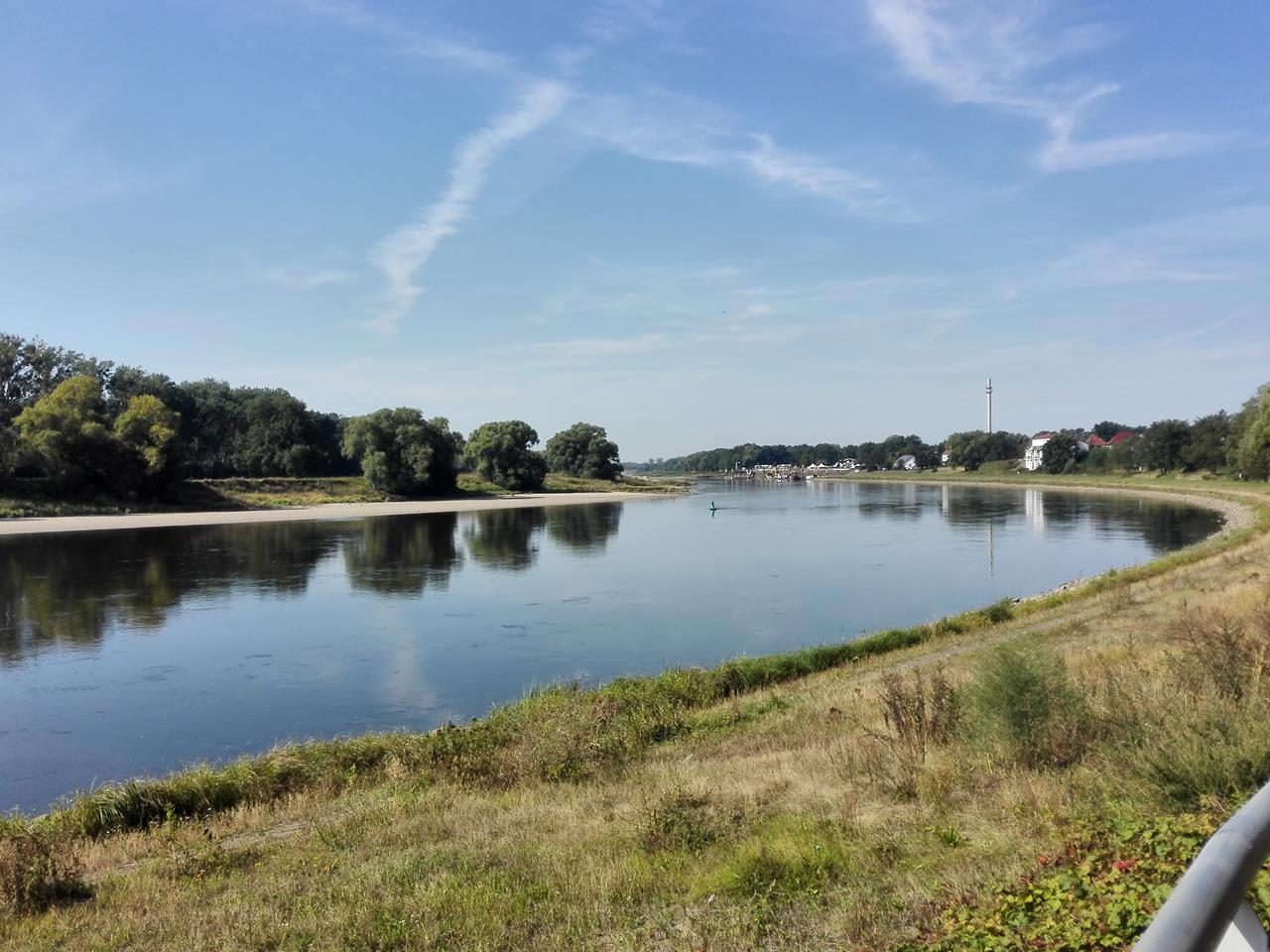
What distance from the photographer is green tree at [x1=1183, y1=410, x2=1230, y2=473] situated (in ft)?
314

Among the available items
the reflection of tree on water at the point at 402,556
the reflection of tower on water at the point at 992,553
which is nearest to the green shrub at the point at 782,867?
the reflection of tree on water at the point at 402,556

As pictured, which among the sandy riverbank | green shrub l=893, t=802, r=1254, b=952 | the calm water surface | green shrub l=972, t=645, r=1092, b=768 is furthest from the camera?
the sandy riverbank

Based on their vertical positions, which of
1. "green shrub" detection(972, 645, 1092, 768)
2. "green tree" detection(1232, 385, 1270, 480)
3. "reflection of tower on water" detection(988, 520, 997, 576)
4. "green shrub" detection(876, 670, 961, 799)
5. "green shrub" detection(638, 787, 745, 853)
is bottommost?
"reflection of tower on water" detection(988, 520, 997, 576)

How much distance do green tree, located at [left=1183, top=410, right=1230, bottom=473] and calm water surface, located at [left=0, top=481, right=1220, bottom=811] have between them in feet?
140

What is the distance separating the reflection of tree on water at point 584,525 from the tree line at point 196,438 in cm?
1595

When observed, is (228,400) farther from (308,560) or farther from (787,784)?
(787,784)

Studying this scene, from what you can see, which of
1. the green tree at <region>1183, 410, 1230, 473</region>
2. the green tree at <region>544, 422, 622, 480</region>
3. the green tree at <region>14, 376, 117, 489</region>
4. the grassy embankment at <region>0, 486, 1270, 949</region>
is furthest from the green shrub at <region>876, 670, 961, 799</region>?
the green tree at <region>544, 422, 622, 480</region>

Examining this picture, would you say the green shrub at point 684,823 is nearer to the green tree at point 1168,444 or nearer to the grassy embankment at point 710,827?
the grassy embankment at point 710,827

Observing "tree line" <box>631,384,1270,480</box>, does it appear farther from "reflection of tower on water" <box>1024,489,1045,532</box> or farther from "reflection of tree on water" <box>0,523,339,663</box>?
"reflection of tree on water" <box>0,523,339,663</box>

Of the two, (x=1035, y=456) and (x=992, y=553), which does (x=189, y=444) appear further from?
(x=1035, y=456)

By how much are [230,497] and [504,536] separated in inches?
1415

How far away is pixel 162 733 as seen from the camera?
53.7 ft

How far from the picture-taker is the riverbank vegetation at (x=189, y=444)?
219 ft

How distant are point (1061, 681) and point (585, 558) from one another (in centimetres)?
3705
